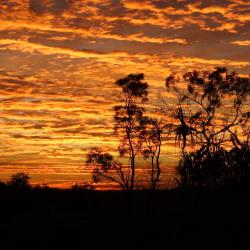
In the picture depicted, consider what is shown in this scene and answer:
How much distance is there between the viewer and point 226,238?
33.3 meters

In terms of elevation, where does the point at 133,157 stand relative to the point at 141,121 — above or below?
below

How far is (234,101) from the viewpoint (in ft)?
139

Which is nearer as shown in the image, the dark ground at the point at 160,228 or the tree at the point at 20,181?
the dark ground at the point at 160,228

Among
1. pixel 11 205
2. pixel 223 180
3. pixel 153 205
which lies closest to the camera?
pixel 223 180

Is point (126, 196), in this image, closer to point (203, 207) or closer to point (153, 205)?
point (153, 205)

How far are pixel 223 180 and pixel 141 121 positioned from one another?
16.3 metres

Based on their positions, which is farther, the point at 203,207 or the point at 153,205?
the point at 153,205

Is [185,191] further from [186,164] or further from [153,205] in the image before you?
[153,205]

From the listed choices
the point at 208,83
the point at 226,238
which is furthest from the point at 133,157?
the point at 226,238

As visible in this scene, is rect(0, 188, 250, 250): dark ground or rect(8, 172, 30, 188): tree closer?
rect(0, 188, 250, 250): dark ground

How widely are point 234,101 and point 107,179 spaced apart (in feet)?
57.6

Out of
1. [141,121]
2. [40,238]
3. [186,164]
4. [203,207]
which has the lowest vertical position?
[40,238]

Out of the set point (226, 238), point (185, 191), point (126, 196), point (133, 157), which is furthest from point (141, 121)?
point (226, 238)

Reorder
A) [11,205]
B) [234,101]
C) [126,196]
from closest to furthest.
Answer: [234,101] → [126,196] → [11,205]
